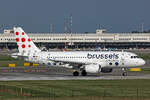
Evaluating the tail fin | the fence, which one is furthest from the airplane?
the fence

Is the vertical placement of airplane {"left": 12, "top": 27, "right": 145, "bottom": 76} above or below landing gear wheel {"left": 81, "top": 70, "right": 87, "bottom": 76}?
above

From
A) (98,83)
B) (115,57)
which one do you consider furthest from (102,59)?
(98,83)

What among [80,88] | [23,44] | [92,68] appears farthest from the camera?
[23,44]

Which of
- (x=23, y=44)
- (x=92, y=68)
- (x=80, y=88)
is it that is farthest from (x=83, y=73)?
(x=80, y=88)

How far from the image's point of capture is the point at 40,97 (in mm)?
47750

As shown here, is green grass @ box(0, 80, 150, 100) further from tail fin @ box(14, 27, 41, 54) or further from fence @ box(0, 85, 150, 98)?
tail fin @ box(14, 27, 41, 54)

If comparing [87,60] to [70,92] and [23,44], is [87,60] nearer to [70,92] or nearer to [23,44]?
[23,44]

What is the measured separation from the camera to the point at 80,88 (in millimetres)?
56781

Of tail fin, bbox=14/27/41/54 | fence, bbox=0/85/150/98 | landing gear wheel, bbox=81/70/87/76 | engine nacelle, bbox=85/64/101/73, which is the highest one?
tail fin, bbox=14/27/41/54

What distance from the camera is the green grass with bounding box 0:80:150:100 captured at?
50.4m

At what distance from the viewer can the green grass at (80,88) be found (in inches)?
1986

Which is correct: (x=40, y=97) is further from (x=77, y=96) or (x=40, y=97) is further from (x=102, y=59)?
(x=102, y=59)

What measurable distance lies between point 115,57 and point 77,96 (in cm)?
2744

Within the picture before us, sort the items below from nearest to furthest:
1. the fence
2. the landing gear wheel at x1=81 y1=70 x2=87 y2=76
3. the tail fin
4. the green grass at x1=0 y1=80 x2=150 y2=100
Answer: the fence, the green grass at x1=0 y1=80 x2=150 y2=100, the landing gear wheel at x1=81 y1=70 x2=87 y2=76, the tail fin
